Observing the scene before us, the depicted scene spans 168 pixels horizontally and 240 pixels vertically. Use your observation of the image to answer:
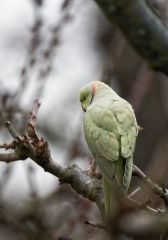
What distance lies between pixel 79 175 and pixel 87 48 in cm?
627

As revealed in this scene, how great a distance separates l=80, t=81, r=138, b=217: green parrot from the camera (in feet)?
8.23

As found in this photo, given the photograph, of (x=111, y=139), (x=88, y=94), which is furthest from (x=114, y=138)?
(x=88, y=94)

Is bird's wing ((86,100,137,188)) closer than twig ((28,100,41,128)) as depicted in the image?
No

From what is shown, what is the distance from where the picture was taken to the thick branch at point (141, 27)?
Result: 2.31 m

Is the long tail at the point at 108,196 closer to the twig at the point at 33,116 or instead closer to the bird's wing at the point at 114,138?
the bird's wing at the point at 114,138

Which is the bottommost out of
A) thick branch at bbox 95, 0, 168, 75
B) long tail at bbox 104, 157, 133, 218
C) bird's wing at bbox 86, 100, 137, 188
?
long tail at bbox 104, 157, 133, 218

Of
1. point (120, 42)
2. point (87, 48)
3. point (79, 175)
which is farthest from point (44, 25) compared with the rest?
point (87, 48)

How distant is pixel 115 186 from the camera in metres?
2.42

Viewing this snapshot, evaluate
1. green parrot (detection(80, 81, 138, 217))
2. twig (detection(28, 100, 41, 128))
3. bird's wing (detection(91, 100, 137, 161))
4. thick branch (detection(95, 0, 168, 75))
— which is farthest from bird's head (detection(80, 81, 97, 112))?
twig (detection(28, 100, 41, 128))

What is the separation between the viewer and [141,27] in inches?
94.0

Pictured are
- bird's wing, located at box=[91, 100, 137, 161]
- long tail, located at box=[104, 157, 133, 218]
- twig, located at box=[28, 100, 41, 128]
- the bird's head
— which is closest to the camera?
twig, located at box=[28, 100, 41, 128]

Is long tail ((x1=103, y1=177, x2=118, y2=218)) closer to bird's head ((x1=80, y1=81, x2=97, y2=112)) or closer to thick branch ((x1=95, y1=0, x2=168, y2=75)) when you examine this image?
thick branch ((x1=95, y1=0, x2=168, y2=75))

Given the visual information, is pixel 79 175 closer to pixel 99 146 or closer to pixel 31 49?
pixel 99 146

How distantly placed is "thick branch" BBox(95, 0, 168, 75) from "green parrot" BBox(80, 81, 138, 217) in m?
0.31
